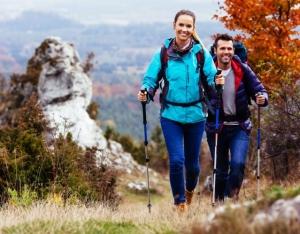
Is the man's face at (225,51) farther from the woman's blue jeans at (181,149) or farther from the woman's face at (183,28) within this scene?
the woman's blue jeans at (181,149)

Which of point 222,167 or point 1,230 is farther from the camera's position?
point 222,167

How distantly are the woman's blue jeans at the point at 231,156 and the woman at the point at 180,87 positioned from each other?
0.48 metres

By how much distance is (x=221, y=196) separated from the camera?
24.9 ft

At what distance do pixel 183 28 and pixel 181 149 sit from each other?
59.7 inches

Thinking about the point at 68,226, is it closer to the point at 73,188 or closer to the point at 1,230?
the point at 1,230

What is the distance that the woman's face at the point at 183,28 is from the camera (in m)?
6.60

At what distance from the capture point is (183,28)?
6625 millimetres

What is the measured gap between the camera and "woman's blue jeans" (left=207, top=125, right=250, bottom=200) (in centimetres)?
694

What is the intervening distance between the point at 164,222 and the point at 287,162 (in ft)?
26.1

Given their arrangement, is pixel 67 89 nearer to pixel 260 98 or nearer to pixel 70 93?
pixel 70 93

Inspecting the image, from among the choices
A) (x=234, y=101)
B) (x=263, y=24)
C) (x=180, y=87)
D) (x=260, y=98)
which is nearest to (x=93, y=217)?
(x=180, y=87)

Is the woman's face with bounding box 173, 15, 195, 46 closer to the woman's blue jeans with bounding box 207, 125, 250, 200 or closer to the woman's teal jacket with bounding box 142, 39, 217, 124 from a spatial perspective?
the woman's teal jacket with bounding box 142, 39, 217, 124

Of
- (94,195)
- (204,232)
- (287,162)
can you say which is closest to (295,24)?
(287,162)

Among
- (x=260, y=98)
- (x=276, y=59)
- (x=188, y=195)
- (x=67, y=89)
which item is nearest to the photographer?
(x=260, y=98)
